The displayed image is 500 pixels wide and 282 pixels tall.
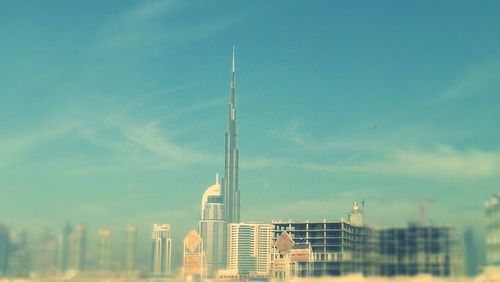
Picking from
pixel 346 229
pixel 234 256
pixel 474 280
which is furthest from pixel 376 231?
pixel 234 256

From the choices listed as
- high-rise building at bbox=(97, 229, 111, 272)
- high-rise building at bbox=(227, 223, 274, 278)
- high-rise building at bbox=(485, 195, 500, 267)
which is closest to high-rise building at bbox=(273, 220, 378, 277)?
high-rise building at bbox=(97, 229, 111, 272)

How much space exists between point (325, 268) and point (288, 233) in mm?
10145

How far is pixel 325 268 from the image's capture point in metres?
90.4

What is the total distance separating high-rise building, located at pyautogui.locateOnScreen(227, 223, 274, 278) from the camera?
155m

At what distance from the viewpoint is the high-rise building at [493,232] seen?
47094 millimetres

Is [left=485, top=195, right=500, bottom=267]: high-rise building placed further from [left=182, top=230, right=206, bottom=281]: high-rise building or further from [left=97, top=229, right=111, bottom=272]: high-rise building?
[left=182, top=230, right=206, bottom=281]: high-rise building

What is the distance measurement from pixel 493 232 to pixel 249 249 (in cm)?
11123

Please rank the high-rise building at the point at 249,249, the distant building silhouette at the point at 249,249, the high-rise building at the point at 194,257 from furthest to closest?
1. the high-rise building at the point at 249,249
2. the distant building silhouette at the point at 249,249
3. the high-rise building at the point at 194,257

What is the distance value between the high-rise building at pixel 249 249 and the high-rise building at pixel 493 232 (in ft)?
339

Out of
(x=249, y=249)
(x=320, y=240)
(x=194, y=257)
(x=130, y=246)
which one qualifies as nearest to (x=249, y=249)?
(x=249, y=249)

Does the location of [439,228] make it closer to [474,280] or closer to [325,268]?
[474,280]

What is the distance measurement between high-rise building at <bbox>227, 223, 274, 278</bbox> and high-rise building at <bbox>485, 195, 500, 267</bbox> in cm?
10322

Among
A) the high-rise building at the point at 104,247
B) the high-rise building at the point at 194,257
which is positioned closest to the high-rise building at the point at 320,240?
the high-rise building at the point at 194,257

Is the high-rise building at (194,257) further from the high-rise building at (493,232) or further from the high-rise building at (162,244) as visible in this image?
the high-rise building at (493,232)
